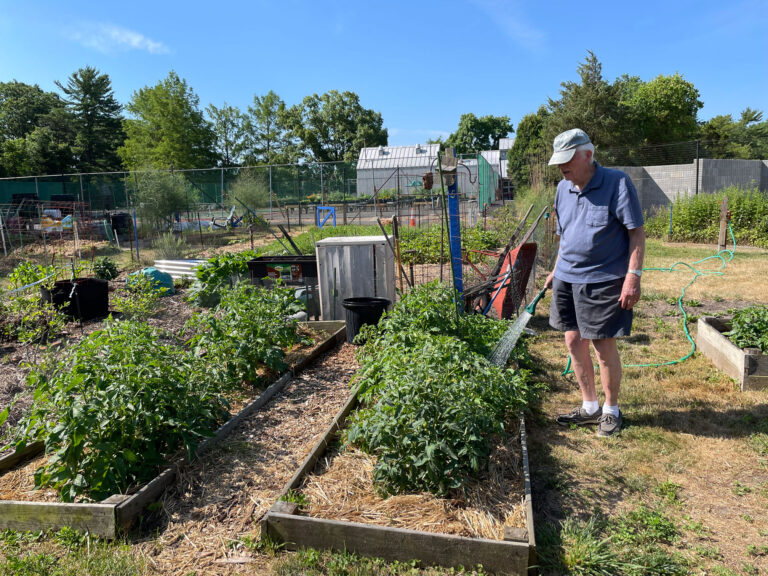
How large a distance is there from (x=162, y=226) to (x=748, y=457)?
19079 millimetres

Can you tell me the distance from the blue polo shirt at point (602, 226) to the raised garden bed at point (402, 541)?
1403 mm

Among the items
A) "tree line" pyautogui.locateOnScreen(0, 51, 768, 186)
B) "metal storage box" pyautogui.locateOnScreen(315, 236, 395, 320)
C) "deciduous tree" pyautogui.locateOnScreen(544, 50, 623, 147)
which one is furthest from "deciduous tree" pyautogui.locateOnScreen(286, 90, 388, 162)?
"metal storage box" pyautogui.locateOnScreen(315, 236, 395, 320)

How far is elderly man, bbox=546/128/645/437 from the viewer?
2986mm

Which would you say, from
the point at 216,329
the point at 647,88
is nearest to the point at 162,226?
the point at 216,329

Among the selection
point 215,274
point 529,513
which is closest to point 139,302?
point 215,274

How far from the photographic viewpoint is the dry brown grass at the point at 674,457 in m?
2.38

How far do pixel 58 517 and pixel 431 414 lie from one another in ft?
6.06

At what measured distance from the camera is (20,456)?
10.0 ft

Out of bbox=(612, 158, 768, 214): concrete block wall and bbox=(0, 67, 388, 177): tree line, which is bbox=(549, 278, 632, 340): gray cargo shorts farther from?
bbox=(0, 67, 388, 177): tree line

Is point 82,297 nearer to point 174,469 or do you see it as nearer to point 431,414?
point 174,469

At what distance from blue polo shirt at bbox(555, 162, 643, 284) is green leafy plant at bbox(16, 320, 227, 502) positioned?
2423mm

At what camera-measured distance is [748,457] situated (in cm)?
299

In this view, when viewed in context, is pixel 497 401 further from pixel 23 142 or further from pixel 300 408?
pixel 23 142

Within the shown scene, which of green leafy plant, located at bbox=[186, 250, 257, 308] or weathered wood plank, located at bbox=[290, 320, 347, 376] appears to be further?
green leafy plant, located at bbox=[186, 250, 257, 308]
